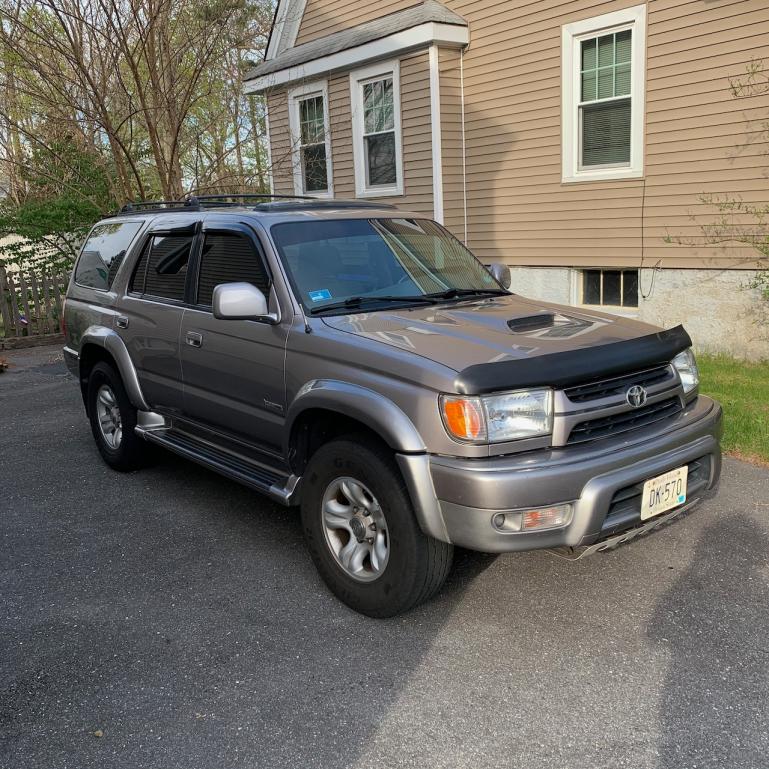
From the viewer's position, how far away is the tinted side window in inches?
172

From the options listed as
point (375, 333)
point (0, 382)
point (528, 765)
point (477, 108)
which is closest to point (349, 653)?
point (528, 765)

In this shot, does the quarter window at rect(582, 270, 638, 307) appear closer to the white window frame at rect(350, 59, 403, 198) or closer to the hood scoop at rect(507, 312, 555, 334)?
the white window frame at rect(350, 59, 403, 198)

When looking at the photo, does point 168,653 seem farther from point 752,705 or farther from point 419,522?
point 752,705

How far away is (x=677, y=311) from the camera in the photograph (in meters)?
9.52

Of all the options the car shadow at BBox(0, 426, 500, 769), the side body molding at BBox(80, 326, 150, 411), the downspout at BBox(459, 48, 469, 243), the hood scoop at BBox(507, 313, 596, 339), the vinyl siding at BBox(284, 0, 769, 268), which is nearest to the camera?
the car shadow at BBox(0, 426, 500, 769)

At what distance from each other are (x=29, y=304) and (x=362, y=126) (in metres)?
6.30

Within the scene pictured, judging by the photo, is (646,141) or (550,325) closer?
(550,325)

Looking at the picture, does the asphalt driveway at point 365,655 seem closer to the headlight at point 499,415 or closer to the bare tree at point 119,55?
the headlight at point 499,415

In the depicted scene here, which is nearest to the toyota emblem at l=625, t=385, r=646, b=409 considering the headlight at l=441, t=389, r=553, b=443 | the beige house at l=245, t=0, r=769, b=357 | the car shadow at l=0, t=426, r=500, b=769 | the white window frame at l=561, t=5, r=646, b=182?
the headlight at l=441, t=389, r=553, b=443

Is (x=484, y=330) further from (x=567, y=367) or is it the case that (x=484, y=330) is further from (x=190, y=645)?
(x=190, y=645)

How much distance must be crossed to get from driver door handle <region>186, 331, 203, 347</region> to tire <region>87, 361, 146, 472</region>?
45.1 inches

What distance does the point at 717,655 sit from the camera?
10.6 feet

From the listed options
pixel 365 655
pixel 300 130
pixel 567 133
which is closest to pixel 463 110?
pixel 567 133

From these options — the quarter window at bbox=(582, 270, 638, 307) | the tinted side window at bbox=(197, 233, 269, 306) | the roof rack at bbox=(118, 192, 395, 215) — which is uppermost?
the roof rack at bbox=(118, 192, 395, 215)
